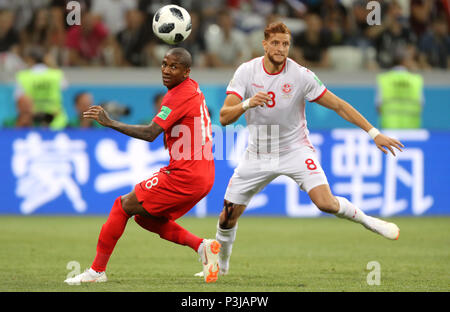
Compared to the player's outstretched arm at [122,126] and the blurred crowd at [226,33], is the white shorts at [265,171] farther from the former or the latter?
the blurred crowd at [226,33]

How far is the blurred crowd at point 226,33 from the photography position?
17156 millimetres

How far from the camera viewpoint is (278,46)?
26.2 feet

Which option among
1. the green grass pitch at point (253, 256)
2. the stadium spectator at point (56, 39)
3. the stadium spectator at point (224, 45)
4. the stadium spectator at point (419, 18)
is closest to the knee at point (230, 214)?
the green grass pitch at point (253, 256)

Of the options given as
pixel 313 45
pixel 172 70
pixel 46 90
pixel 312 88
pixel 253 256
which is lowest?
pixel 253 256

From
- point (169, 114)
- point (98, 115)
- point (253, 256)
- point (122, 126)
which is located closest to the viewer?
point (98, 115)

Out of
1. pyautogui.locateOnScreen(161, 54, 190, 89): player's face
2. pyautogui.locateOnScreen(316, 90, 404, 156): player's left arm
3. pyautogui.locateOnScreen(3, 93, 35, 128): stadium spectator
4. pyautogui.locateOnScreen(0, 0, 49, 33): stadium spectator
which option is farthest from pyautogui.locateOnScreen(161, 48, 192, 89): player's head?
pyautogui.locateOnScreen(0, 0, 49, 33): stadium spectator

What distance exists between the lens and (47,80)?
1584 centimetres

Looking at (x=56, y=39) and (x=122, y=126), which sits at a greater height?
(x=56, y=39)

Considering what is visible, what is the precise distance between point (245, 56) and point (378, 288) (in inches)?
422

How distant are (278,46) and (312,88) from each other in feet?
1.66

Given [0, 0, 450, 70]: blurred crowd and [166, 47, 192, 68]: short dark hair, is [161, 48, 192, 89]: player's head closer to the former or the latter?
[166, 47, 192, 68]: short dark hair

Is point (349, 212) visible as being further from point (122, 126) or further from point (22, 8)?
point (22, 8)

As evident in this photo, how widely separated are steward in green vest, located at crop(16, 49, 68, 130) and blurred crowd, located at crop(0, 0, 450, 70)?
32.0 inches

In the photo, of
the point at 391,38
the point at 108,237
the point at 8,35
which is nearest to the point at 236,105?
the point at 108,237
